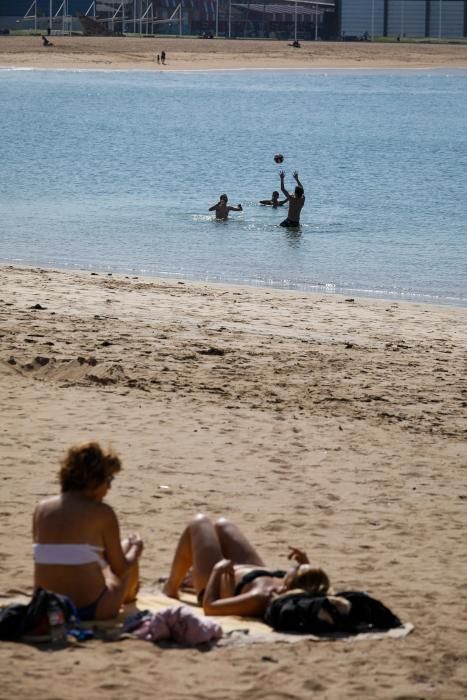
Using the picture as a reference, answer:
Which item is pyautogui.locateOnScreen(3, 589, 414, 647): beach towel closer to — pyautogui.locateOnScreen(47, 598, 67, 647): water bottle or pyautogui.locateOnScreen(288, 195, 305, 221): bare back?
pyautogui.locateOnScreen(47, 598, 67, 647): water bottle

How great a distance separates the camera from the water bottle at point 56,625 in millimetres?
5910

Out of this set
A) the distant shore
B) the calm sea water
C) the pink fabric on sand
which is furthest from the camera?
the distant shore

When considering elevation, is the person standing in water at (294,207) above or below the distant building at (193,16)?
below

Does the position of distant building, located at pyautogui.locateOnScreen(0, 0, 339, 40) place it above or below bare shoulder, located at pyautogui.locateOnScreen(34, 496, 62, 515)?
above

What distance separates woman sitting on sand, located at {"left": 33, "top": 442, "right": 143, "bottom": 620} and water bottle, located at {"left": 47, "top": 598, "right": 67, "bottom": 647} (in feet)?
0.76

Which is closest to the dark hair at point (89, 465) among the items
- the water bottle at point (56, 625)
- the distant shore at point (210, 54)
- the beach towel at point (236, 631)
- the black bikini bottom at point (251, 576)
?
the water bottle at point (56, 625)

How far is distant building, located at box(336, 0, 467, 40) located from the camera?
11250 cm

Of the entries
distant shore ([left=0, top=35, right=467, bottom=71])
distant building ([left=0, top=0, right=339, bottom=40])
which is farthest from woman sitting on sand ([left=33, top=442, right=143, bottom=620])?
distant building ([left=0, top=0, right=339, bottom=40])

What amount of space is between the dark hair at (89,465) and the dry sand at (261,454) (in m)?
0.73

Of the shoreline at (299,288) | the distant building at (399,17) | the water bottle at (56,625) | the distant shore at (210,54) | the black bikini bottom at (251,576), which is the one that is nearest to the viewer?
the water bottle at (56,625)

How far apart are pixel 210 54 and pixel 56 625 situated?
93.5 meters

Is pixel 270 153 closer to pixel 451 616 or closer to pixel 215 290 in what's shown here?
pixel 215 290

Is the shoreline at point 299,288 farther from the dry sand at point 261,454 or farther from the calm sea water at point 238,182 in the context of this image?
the dry sand at point 261,454

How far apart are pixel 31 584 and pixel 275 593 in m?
1.25
